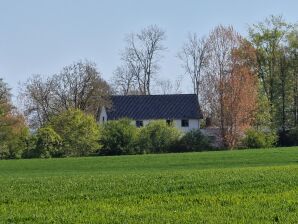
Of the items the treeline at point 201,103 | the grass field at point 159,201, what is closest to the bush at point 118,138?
the treeline at point 201,103

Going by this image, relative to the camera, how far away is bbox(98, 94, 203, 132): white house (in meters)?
88.8

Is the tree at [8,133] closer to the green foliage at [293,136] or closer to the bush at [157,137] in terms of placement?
the bush at [157,137]

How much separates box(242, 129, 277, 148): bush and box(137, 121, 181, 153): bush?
9463 mm

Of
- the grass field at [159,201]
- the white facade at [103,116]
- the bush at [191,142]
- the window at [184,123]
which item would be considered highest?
the white facade at [103,116]

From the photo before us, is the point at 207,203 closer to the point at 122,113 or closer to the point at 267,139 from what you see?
the point at 267,139

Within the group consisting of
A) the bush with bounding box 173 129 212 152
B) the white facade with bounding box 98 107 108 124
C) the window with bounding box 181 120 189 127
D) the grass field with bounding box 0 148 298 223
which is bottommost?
the grass field with bounding box 0 148 298 223

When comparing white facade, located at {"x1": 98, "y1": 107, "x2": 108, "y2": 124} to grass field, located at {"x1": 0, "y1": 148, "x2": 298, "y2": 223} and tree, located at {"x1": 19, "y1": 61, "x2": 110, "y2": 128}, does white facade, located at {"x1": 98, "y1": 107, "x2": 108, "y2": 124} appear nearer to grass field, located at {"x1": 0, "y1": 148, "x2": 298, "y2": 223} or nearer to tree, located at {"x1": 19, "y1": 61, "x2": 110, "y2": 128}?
tree, located at {"x1": 19, "y1": 61, "x2": 110, "y2": 128}

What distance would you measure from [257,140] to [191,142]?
8414mm

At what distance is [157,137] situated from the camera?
6881 centimetres

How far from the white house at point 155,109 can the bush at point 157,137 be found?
1868 cm

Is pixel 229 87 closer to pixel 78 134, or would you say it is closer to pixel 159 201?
pixel 78 134

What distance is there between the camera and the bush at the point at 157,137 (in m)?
67.9

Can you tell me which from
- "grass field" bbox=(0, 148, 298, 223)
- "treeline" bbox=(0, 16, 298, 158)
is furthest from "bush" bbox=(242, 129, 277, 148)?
"grass field" bbox=(0, 148, 298, 223)

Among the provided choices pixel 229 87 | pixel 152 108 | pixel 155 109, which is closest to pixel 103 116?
pixel 152 108
